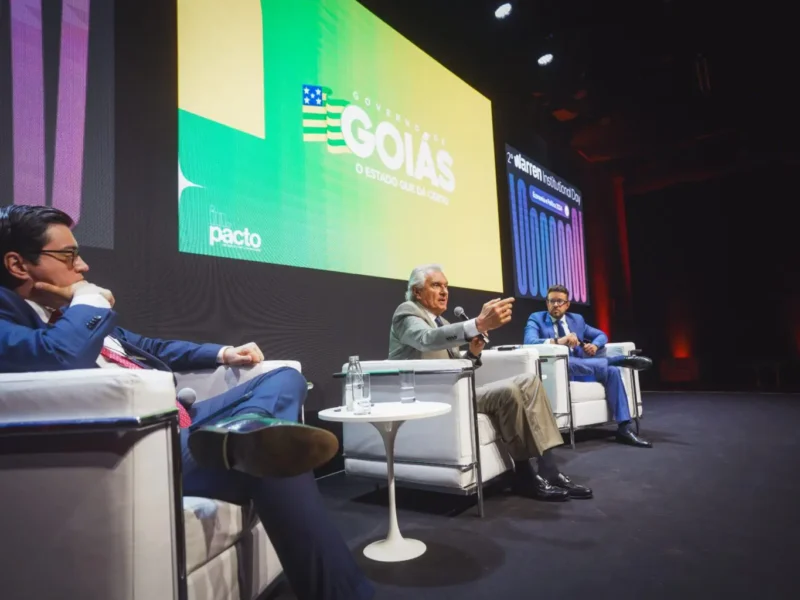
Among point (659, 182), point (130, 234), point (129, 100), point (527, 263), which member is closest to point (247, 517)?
point (130, 234)

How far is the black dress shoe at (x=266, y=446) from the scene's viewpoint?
98cm

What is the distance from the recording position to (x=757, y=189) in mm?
7359

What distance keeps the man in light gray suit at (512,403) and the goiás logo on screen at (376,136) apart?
1.25 metres

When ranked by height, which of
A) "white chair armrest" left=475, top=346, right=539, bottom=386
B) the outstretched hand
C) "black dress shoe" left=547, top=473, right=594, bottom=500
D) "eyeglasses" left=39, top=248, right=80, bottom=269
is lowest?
"black dress shoe" left=547, top=473, right=594, bottom=500

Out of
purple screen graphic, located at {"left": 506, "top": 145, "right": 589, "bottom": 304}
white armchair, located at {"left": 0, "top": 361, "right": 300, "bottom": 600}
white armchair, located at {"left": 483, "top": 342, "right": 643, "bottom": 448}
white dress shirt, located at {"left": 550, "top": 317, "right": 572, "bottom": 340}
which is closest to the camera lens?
white armchair, located at {"left": 0, "top": 361, "right": 300, "bottom": 600}

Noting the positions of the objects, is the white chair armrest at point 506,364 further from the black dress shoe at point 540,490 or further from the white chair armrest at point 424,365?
the white chair armrest at point 424,365

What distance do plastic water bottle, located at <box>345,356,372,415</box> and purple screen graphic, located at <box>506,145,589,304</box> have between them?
343 centimetres

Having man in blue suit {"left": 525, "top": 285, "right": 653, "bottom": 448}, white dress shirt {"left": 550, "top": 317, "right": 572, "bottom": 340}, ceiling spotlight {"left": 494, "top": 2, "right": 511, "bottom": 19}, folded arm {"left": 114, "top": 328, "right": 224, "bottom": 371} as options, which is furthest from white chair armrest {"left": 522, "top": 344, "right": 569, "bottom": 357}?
ceiling spotlight {"left": 494, "top": 2, "right": 511, "bottom": 19}

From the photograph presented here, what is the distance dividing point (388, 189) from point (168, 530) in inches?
111

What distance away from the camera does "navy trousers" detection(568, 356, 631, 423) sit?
3641mm

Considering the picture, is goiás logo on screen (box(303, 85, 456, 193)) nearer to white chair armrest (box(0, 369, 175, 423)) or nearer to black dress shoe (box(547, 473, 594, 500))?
black dress shoe (box(547, 473, 594, 500))

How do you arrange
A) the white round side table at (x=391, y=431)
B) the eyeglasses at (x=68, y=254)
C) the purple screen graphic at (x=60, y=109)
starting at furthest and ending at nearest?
1. the purple screen graphic at (x=60, y=109)
2. the white round side table at (x=391, y=431)
3. the eyeglasses at (x=68, y=254)

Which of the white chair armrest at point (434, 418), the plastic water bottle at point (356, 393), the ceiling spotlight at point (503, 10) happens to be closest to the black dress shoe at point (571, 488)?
the white chair armrest at point (434, 418)

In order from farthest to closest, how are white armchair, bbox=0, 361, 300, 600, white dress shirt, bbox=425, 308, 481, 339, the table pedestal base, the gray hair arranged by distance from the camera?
the gray hair → white dress shirt, bbox=425, 308, 481, 339 → the table pedestal base → white armchair, bbox=0, 361, 300, 600
